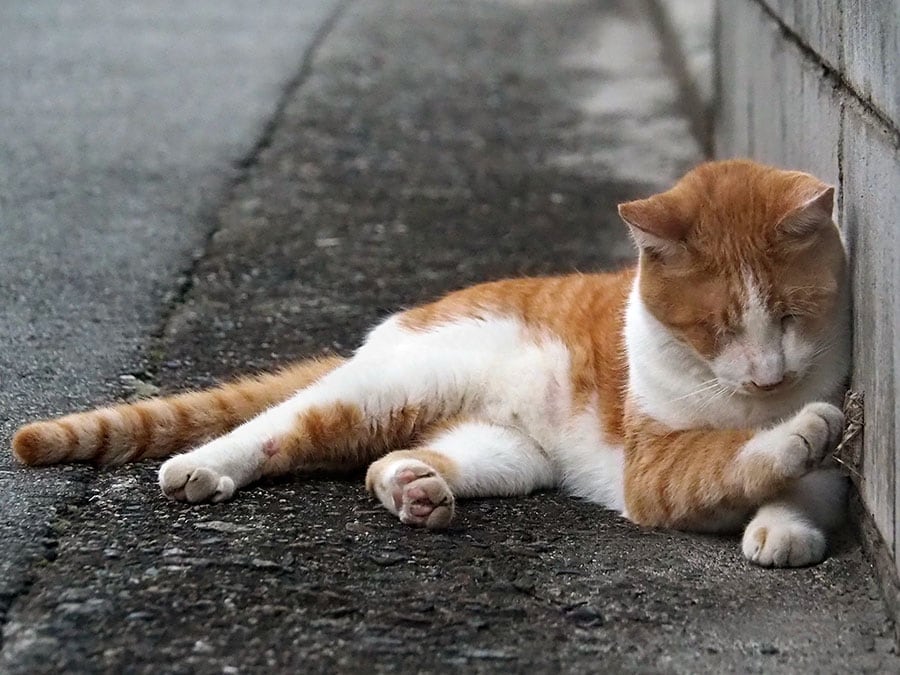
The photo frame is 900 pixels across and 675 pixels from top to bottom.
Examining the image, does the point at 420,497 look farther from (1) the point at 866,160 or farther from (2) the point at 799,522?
(1) the point at 866,160

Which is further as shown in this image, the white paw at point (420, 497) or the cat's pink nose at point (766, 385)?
the white paw at point (420, 497)

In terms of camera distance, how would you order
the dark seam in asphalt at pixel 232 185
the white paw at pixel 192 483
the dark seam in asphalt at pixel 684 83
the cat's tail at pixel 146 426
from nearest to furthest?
the white paw at pixel 192 483, the cat's tail at pixel 146 426, the dark seam in asphalt at pixel 232 185, the dark seam in asphalt at pixel 684 83

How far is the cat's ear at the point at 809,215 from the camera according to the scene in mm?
2832

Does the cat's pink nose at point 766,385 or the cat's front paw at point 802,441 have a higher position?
the cat's pink nose at point 766,385

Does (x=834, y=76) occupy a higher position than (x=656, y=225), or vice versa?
(x=834, y=76)

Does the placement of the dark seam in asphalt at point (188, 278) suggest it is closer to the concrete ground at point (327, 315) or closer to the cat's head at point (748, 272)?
the concrete ground at point (327, 315)

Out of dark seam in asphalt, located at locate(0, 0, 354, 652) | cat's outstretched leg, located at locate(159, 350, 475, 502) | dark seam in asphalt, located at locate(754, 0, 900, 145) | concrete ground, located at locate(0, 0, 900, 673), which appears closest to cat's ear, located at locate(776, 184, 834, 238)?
dark seam in asphalt, located at locate(754, 0, 900, 145)

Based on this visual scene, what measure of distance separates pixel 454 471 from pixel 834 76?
1.44 m

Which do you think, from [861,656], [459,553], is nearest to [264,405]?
[459,553]

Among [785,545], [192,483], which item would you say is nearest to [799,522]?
[785,545]

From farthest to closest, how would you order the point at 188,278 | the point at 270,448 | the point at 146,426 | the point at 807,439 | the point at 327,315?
the point at 188,278, the point at 327,315, the point at 146,426, the point at 270,448, the point at 807,439

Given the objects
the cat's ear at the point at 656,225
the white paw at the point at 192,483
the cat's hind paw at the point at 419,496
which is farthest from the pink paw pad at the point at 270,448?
the cat's ear at the point at 656,225

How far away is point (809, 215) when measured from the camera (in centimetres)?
286

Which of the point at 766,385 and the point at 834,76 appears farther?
the point at 834,76
